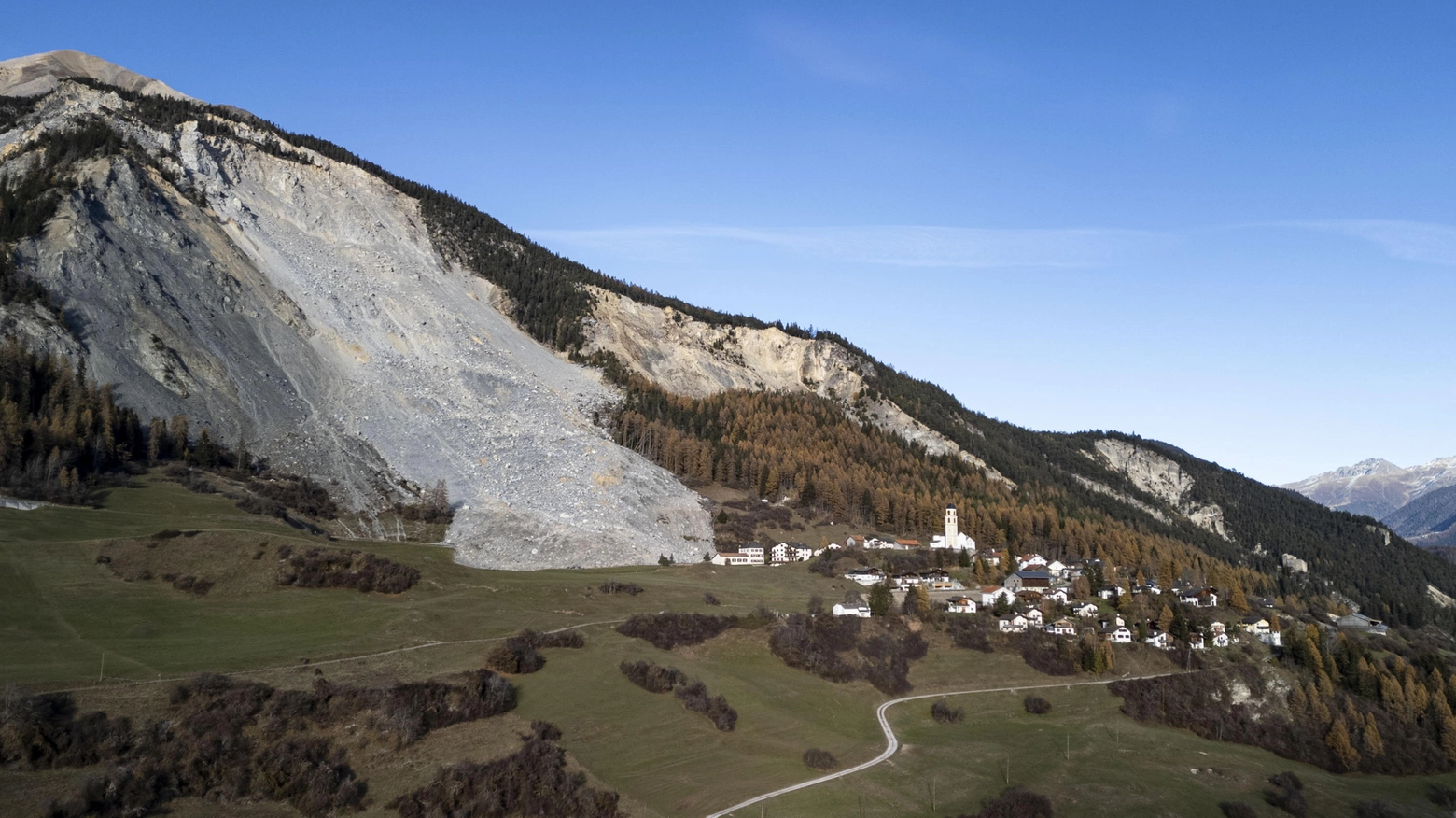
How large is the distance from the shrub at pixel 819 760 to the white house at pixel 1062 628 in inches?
→ 1542

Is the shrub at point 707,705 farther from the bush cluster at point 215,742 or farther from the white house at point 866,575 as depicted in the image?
the white house at point 866,575

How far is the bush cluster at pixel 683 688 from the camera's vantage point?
56812 millimetres

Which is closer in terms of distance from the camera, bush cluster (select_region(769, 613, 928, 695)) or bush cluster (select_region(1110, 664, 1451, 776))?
bush cluster (select_region(1110, 664, 1451, 776))

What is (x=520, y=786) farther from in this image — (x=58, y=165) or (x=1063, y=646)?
(x=58, y=165)

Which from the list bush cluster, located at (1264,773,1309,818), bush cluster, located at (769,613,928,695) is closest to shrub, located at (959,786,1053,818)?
bush cluster, located at (1264,773,1309,818)

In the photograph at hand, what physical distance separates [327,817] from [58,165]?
122 m

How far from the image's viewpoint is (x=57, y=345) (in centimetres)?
9656

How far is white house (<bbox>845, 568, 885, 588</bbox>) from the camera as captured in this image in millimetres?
99625

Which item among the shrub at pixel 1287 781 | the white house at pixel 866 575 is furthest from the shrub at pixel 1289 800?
the white house at pixel 866 575

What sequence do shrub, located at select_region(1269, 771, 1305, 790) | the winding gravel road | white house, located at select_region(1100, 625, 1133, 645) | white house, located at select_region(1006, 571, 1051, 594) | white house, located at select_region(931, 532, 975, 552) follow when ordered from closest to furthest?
1. the winding gravel road
2. shrub, located at select_region(1269, 771, 1305, 790)
3. white house, located at select_region(1100, 625, 1133, 645)
4. white house, located at select_region(1006, 571, 1051, 594)
5. white house, located at select_region(931, 532, 975, 552)

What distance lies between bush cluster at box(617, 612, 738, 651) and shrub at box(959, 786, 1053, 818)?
26500 mm

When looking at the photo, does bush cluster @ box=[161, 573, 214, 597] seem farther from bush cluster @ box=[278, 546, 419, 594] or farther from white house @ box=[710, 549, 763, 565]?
white house @ box=[710, 549, 763, 565]

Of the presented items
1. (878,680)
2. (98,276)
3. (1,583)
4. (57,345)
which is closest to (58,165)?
(98,276)

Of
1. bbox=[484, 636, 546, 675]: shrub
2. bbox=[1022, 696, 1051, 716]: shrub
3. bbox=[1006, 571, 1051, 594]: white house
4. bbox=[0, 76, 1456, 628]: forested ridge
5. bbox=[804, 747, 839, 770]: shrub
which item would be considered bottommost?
bbox=[804, 747, 839, 770]: shrub
